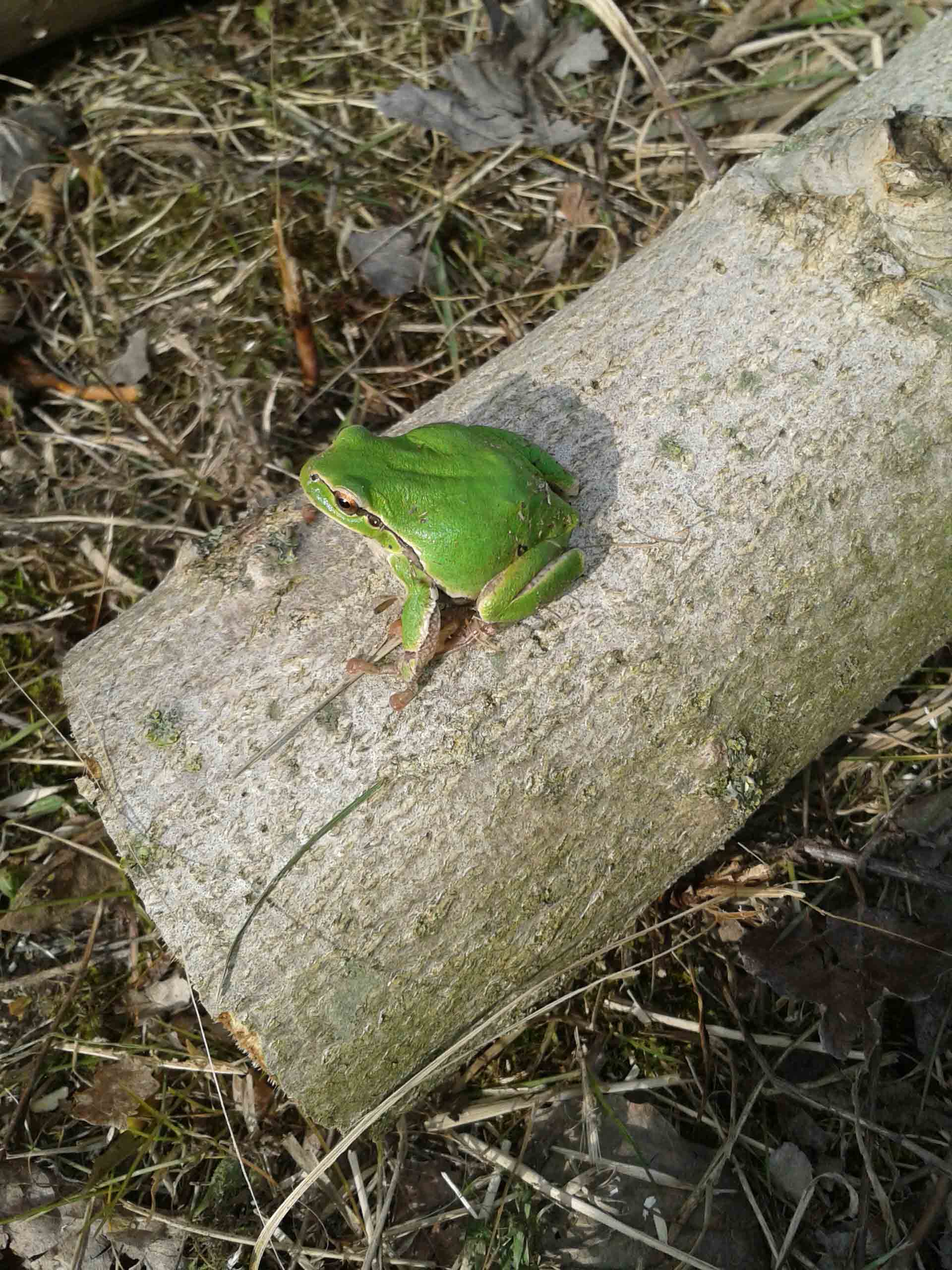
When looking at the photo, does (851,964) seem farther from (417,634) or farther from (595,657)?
(417,634)

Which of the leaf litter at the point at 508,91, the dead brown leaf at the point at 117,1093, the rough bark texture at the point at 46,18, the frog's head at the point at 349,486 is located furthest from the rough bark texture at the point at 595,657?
the rough bark texture at the point at 46,18

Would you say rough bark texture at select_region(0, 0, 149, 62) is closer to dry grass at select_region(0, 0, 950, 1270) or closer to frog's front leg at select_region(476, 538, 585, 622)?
dry grass at select_region(0, 0, 950, 1270)

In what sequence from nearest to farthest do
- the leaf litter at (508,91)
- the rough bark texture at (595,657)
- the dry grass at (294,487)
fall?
the rough bark texture at (595,657), the dry grass at (294,487), the leaf litter at (508,91)

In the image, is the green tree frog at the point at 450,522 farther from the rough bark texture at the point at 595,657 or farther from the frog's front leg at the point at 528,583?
the rough bark texture at the point at 595,657

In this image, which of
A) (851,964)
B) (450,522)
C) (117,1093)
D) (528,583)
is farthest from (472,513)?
(117,1093)

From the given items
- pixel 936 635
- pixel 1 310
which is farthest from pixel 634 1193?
pixel 1 310

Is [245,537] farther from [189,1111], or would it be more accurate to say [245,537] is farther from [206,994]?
[189,1111]
